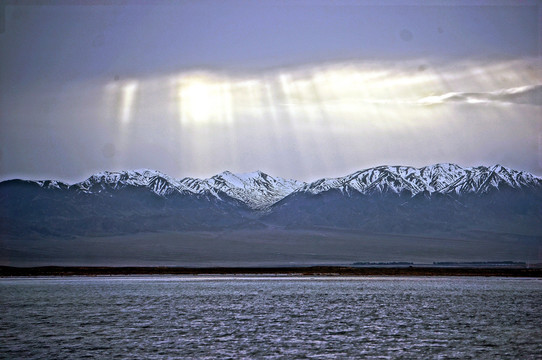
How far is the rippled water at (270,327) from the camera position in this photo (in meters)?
47.6

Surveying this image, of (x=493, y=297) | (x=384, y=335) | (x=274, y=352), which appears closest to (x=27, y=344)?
(x=274, y=352)

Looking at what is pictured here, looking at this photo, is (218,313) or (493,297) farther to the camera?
(493,297)

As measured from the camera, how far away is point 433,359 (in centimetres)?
4422

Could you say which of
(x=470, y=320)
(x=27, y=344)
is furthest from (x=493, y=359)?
(x=27, y=344)

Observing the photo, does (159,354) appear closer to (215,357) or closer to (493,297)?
(215,357)

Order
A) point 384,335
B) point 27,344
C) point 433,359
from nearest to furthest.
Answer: point 433,359, point 27,344, point 384,335

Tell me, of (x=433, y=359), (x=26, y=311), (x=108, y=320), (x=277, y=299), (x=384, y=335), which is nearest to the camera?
(x=433, y=359)

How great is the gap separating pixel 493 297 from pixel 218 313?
45127mm

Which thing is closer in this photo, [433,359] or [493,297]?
[433,359]

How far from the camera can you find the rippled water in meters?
47.6

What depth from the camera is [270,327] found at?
203ft

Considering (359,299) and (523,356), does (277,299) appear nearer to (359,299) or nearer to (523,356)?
(359,299)

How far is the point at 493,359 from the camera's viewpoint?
44.2 m

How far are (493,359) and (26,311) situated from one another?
50729 mm
